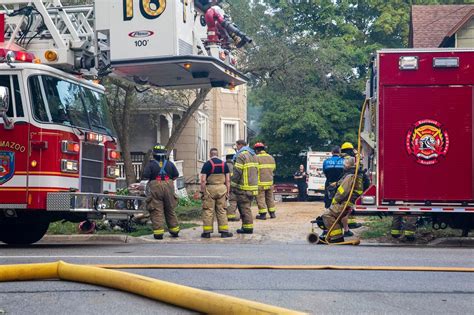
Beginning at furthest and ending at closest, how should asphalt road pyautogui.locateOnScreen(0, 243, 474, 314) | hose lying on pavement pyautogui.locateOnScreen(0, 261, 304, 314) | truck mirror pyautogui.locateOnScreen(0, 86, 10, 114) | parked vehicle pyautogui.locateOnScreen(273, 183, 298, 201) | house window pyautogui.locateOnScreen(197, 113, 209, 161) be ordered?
parked vehicle pyautogui.locateOnScreen(273, 183, 298, 201)
house window pyautogui.locateOnScreen(197, 113, 209, 161)
truck mirror pyautogui.locateOnScreen(0, 86, 10, 114)
asphalt road pyautogui.locateOnScreen(0, 243, 474, 314)
hose lying on pavement pyautogui.locateOnScreen(0, 261, 304, 314)

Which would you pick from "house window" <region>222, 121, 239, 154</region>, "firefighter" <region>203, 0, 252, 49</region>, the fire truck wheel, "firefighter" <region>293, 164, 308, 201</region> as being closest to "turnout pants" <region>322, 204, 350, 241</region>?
"firefighter" <region>203, 0, 252, 49</region>

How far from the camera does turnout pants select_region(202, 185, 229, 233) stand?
618 inches

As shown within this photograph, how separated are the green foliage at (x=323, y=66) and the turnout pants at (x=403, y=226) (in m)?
15.1

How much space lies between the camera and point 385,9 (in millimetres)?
43000

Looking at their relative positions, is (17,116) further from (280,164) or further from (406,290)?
(280,164)

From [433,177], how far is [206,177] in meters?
4.03

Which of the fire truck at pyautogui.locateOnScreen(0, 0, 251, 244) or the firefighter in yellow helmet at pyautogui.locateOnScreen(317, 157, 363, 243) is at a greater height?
the fire truck at pyautogui.locateOnScreen(0, 0, 251, 244)

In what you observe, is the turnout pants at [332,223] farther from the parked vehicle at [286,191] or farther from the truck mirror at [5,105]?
the parked vehicle at [286,191]

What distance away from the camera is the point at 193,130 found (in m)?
35.1

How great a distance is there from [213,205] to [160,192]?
994 mm

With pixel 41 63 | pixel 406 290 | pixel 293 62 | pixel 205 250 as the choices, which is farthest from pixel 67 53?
pixel 293 62

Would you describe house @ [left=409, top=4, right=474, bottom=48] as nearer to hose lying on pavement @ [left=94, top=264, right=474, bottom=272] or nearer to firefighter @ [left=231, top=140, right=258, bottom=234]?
firefighter @ [left=231, top=140, right=258, bottom=234]

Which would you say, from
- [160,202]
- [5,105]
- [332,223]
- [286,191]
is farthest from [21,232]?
[286,191]

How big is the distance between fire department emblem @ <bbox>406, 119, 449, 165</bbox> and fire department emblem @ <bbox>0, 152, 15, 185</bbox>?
6.02 meters
